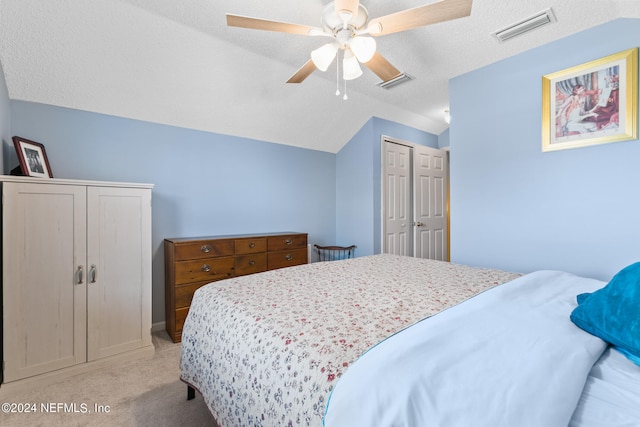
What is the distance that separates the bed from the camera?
0.66 m

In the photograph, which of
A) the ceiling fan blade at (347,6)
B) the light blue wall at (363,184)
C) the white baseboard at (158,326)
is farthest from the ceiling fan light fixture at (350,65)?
the white baseboard at (158,326)

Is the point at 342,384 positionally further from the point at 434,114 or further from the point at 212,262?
the point at 434,114

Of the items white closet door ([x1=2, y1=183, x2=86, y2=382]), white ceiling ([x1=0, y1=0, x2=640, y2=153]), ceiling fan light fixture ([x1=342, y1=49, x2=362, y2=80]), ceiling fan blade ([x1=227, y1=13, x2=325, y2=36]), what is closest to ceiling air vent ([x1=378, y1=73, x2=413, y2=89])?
white ceiling ([x1=0, y1=0, x2=640, y2=153])

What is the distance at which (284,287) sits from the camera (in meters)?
1.63

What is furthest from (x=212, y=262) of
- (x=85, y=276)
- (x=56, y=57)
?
(x=56, y=57)

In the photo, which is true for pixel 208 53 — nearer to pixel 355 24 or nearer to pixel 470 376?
pixel 355 24

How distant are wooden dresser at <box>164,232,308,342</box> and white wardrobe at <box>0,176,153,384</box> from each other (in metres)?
0.24

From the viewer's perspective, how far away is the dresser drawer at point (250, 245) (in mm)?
2992

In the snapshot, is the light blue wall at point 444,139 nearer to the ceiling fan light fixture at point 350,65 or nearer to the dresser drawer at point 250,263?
the ceiling fan light fixture at point 350,65

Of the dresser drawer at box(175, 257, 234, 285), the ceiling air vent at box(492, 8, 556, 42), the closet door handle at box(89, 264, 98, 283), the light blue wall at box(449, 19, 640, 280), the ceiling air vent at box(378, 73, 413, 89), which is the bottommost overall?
the dresser drawer at box(175, 257, 234, 285)

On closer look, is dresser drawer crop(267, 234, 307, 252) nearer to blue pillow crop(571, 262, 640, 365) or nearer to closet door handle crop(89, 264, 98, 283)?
closet door handle crop(89, 264, 98, 283)

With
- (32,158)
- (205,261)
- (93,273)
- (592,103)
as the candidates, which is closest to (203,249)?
(205,261)

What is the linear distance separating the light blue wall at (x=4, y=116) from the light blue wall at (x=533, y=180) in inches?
152

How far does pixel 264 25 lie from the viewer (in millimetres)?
1620
